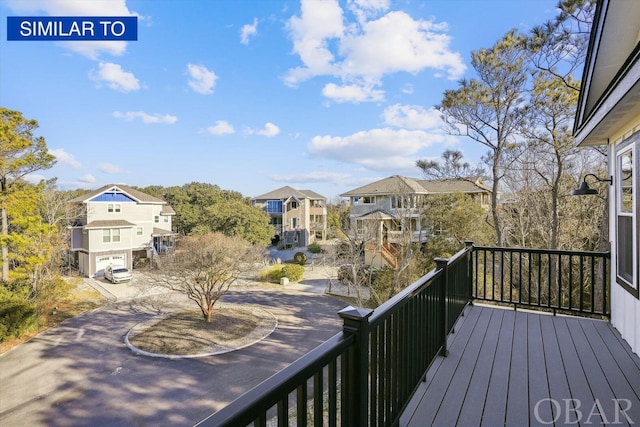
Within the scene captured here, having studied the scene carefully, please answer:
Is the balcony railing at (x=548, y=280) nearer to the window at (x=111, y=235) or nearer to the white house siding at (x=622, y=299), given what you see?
the white house siding at (x=622, y=299)

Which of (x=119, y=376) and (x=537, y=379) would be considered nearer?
(x=537, y=379)

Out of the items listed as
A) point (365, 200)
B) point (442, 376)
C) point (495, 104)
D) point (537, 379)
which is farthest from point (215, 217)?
point (537, 379)

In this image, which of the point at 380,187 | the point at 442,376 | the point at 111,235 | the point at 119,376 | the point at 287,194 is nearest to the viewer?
the point at 442,376

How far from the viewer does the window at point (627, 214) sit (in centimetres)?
294

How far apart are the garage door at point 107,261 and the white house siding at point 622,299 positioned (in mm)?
23180

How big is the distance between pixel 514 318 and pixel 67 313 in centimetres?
1598

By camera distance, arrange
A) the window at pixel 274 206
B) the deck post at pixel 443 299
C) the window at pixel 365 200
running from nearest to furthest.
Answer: the deck post at pixel 443 299 → the window at pixel 365 200 → the window at pixel 274 206

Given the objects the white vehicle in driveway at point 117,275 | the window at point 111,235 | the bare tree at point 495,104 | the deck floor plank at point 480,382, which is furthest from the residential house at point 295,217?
the deck floor plank at point 480,382

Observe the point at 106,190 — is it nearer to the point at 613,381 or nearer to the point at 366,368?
the point at 366,368

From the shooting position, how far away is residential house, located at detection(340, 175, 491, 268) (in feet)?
45.8

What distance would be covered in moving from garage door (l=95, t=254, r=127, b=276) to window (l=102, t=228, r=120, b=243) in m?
1.01

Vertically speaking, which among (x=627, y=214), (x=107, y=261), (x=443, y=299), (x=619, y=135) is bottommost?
(x=107, y=261)

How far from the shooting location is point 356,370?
1.41 meters

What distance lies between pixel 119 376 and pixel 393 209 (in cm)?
1638
